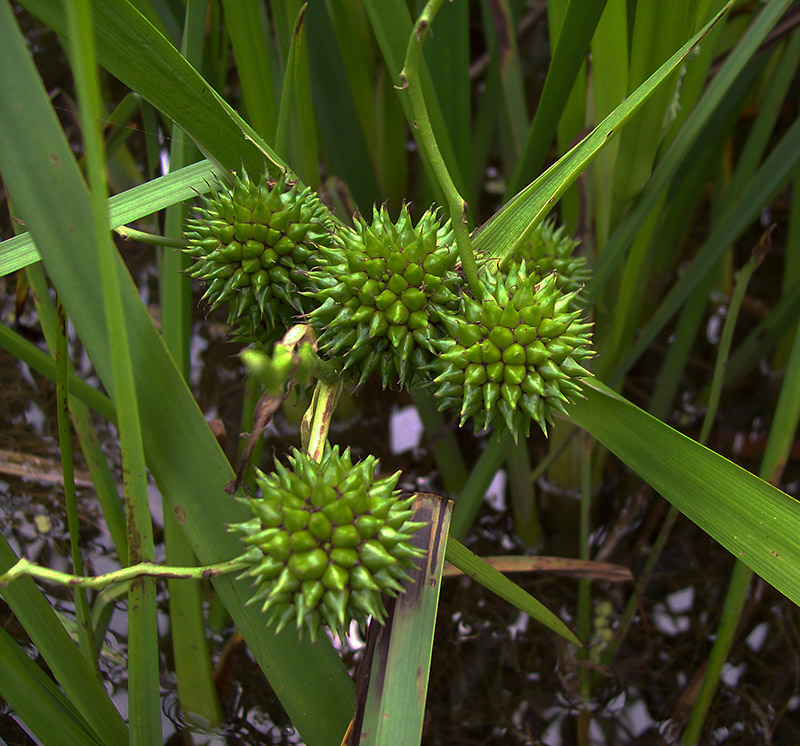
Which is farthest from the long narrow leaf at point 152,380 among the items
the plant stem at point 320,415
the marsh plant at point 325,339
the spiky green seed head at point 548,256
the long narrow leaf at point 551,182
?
the spiky green seed head at point 548,256

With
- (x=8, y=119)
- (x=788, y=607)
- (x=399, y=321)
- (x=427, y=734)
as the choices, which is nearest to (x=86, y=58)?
(x=8, y=119)

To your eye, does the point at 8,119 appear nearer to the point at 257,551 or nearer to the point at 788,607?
the point at 257,551

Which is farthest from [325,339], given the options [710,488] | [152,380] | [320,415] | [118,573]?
[710,488]

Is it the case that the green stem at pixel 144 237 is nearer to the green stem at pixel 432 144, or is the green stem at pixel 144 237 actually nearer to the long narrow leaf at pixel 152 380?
the long narrow leaf at pixel 152 380

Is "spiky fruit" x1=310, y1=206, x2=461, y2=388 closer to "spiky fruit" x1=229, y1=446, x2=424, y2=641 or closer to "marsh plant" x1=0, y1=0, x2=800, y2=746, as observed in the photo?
"marsh plant" x1=0, y1=0, x2=800, y2=746

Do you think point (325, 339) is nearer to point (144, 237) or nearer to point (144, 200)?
point (144, 237)
